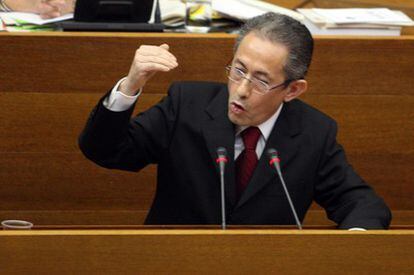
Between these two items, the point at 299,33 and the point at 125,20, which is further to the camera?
the point at 125,20

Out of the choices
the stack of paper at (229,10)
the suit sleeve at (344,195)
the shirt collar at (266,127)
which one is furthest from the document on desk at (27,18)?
the suit sleeve at (344,195)

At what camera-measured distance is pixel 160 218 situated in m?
1.85

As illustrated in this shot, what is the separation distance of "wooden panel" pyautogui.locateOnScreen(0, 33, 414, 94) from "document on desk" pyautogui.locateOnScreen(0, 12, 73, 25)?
0.11 metres

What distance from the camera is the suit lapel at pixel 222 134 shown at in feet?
5.76

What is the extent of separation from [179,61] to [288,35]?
55cm

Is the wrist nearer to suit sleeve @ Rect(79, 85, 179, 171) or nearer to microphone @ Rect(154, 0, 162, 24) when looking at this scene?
suit sleeve @ Rect(79, 85, 179, 171)

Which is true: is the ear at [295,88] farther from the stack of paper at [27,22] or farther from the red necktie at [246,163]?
the stack of paper at [27,22]

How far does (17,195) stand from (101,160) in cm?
65

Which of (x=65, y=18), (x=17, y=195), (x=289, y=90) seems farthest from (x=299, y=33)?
(x=17, y=195)

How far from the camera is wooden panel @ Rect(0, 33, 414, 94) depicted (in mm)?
2195

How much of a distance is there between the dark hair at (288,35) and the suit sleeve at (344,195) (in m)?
0.17

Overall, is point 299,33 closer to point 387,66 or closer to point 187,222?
point 187,222
